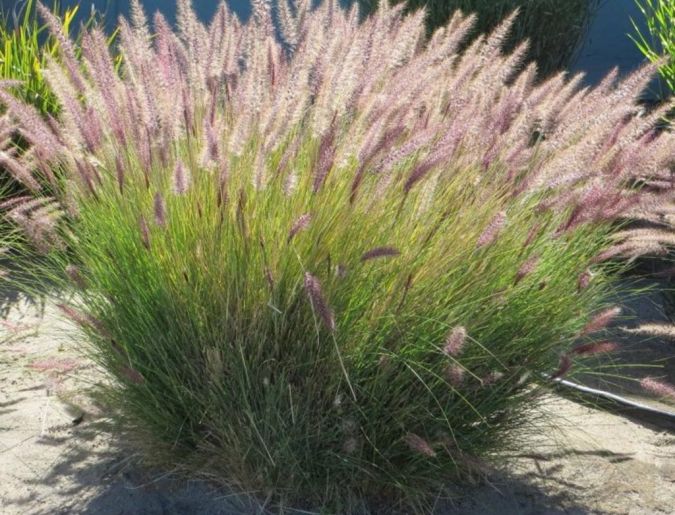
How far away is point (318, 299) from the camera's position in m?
2.33

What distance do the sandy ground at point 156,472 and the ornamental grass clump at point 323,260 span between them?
111 millimetres

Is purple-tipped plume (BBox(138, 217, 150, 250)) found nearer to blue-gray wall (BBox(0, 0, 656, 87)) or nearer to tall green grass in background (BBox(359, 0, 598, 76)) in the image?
tall green grass in background (BBox(359, 0, 598, 76))

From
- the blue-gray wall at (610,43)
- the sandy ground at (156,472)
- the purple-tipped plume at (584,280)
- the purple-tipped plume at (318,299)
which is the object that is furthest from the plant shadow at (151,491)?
the blue-gray wall at (610,43)

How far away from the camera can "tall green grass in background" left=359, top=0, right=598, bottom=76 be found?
19.0 ft

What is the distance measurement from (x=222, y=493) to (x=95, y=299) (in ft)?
2.50

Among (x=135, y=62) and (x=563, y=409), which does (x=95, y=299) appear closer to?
(x=135, y=62)

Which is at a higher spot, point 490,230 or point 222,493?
point 490,230

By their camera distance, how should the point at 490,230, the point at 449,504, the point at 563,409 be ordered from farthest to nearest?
1. the point at 563,409
2. the point at 449,504
3. the point at 490,230

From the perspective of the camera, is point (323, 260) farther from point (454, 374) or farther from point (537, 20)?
point (537, 20)

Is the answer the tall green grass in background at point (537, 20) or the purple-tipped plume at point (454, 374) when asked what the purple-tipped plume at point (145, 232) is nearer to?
the purple-tipped plume at point (454, 374)

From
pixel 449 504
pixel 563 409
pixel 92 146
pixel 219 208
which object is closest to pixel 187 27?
pixel 92 146

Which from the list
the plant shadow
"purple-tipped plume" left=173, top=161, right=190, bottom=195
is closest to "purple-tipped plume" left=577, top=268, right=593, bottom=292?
the plant shadow

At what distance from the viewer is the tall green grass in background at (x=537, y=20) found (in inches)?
228

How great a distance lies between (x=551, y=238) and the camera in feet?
9.84
